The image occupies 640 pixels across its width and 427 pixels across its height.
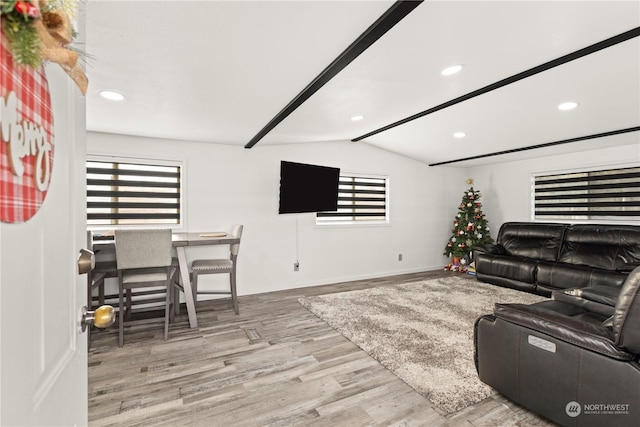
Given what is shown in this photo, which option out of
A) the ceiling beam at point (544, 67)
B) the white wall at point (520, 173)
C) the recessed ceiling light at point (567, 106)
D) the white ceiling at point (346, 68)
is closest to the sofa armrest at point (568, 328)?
the white ceiling at point (346, 68)

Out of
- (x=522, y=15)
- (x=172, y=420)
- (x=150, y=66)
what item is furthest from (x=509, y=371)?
(x=150, y=66)

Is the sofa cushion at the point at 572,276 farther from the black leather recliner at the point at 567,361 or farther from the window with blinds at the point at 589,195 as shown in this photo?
the black leather recliner at the point at 567,361

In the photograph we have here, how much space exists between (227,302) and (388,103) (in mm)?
3158

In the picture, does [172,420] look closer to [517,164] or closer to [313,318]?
[313,318]

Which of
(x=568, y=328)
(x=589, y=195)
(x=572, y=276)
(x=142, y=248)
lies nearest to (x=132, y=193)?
(x=142, y=248)

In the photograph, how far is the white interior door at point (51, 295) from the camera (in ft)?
1.53

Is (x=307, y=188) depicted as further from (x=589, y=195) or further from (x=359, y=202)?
(x=589, y=195)

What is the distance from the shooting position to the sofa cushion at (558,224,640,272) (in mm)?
3986

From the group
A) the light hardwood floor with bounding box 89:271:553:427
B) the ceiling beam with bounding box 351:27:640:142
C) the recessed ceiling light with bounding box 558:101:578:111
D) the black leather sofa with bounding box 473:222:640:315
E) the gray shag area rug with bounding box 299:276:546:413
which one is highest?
the ceiling beam with bounding box 351:27:640:142

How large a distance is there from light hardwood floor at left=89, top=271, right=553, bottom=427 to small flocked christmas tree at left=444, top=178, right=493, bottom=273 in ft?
12.5

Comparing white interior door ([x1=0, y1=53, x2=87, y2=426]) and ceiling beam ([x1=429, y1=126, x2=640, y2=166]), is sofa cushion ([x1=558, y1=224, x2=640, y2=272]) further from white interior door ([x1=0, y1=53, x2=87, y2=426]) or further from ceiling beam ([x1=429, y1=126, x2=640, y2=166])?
white interior door ([x1=0, y1=53, x2=87, y2=426])

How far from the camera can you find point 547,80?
2.81 meters
